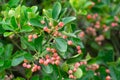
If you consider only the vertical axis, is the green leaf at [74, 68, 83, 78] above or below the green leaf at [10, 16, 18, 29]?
below

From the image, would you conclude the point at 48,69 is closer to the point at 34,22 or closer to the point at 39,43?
the point at 39,43

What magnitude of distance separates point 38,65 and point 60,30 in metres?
0.21

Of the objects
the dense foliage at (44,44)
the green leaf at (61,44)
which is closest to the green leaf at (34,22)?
the dense foliage at (44,44)

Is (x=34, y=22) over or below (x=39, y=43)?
over

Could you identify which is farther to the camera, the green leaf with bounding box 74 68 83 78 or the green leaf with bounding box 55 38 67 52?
the green leaf with bounding box 74 68 83 78

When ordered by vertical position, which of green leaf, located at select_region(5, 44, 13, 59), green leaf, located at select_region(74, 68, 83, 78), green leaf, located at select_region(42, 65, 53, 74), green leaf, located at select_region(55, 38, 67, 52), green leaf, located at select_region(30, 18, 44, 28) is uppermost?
green leaf, located at select_region(30, 18, 44, 28)

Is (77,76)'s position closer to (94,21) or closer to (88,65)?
(88,65)

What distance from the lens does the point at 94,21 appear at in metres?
2.62

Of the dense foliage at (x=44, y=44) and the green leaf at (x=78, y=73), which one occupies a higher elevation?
the dense foliage at (x=44, y=44)

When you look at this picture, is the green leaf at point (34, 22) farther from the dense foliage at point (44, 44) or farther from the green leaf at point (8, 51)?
the green leaf at point (8, 51)

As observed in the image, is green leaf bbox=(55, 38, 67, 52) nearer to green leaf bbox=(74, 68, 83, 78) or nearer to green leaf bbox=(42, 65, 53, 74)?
green leaf bbox=(42, 65, 53, 74)

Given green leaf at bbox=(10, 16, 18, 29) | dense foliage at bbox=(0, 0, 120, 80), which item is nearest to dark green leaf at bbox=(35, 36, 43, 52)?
dense foliage at bbox=(0, 0, 120, 80)

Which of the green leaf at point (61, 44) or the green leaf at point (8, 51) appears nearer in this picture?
the green leaf at point (61, 44)

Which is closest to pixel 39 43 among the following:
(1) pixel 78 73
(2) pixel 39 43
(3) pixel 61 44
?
(2) pixel 39 43
